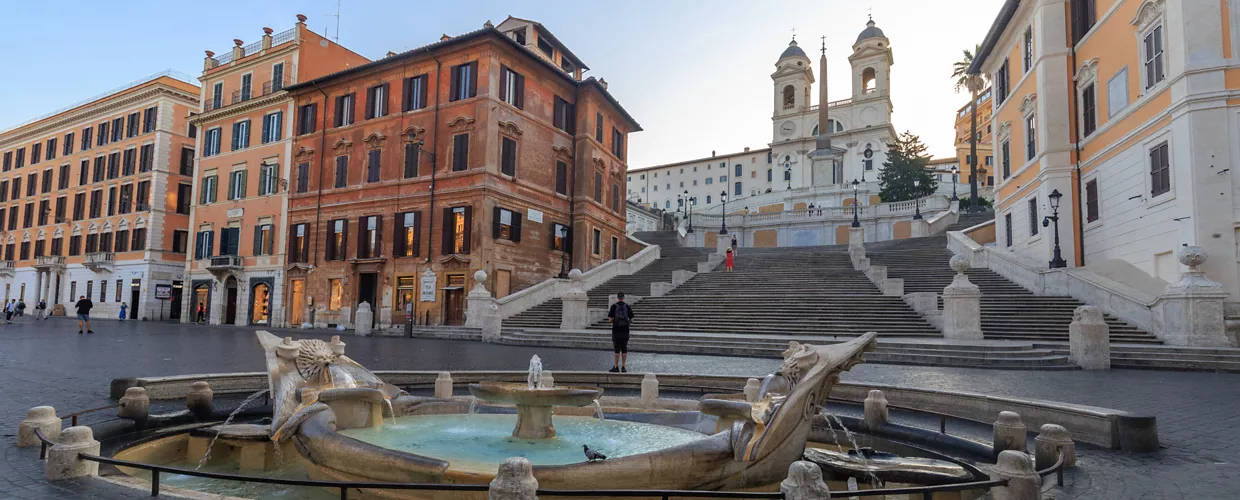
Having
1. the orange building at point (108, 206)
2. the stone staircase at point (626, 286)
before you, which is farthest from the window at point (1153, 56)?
the orange building at point (108, 206)

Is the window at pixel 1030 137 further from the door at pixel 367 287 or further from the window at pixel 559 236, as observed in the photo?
the door at pixel 367 287

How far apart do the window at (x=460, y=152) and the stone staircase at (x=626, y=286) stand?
842 centimetres

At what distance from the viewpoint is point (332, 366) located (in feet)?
22.5

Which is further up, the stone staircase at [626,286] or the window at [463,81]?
the window at [463,81]

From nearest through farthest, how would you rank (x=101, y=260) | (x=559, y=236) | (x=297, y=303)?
(x=559, y=236), (x=297, y=303), (x=101, y=260)

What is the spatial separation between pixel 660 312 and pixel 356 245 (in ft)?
58.6

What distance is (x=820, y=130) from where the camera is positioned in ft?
259

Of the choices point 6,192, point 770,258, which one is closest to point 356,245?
point 770,258

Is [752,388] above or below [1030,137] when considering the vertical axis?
below

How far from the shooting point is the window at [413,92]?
33.3 metres

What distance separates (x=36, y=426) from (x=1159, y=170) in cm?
2434

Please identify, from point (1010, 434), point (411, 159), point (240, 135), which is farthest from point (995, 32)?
point (240, 135)

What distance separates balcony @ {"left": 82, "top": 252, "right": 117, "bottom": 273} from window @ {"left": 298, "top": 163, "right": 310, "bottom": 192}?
1998cm

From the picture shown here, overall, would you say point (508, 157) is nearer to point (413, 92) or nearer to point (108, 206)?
point (413, 92)
